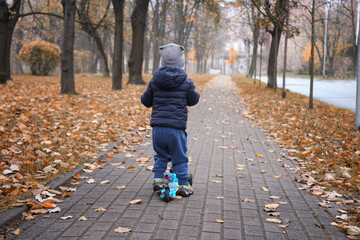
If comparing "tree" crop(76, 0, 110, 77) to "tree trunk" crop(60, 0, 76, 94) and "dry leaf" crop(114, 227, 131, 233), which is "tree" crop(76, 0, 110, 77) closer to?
"tree trunk" crop(60, 0, 76, 94)

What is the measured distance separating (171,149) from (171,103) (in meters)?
0.55

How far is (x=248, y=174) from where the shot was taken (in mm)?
5402

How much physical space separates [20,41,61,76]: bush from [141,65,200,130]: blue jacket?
984 inches

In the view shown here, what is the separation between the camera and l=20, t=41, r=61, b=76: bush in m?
26.6

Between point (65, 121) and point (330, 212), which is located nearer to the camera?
point (330, 212)

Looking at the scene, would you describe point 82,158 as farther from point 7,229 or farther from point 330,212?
point 330,212

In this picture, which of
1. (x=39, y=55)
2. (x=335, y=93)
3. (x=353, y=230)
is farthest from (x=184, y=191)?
(x=39, y=55)

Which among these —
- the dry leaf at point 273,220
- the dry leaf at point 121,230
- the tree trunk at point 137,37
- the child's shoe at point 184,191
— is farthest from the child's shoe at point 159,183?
the tree trunk at point 137,37

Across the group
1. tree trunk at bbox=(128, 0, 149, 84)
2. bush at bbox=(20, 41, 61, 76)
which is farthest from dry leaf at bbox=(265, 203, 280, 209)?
bush at bbox=(20, 41, 61, 76)

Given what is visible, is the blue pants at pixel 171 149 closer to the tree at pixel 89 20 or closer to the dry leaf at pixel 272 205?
the dry leaf at pixel 272 205

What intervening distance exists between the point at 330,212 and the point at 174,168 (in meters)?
1.83

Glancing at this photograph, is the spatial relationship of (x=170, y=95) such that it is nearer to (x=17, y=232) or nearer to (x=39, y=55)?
(x=17, y=232)

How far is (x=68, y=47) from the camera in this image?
503 inches


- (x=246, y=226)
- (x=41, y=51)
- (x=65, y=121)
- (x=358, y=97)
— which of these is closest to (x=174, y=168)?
(x=246, y=226)
